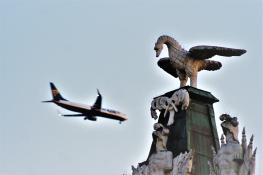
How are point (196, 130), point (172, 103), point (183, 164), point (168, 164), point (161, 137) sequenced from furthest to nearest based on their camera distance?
point (172, 103) → point (196, 130) → point (161, 137) → point (168, 164) → point (183, 164)

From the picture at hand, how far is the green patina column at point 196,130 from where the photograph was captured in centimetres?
2982

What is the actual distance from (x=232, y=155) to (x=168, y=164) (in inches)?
131

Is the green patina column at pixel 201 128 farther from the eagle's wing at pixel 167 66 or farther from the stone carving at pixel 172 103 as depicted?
the eagle's wing at pixel 167 66

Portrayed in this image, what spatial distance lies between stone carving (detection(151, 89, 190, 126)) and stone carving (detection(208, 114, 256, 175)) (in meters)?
3.98

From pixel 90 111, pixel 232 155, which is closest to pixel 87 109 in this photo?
pixel 90 111

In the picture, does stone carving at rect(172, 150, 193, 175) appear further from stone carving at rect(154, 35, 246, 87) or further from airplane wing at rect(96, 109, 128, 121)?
airplane wing at rect(96, 109, 128, 121)

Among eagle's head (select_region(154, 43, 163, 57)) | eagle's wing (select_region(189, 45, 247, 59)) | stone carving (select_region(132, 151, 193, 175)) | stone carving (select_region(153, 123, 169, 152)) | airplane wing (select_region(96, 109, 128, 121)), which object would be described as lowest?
stone carving (select_region(132, 151, 193, 175))

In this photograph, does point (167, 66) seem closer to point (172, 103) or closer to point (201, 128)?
point (172, 103)

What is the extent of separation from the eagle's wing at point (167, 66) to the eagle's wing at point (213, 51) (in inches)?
73.0

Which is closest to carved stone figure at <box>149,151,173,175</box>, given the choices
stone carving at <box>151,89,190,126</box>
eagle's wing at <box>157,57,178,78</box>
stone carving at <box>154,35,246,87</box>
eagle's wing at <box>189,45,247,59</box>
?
stone carving at <box>151,89,190,126</box>

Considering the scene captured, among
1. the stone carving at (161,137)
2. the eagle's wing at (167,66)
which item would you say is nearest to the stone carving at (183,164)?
the stone carving at (161,137)

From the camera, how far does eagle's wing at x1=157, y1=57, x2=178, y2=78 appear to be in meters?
34.1

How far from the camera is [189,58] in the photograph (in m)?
32.8

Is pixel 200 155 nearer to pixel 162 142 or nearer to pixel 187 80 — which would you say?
pixel 162 142
